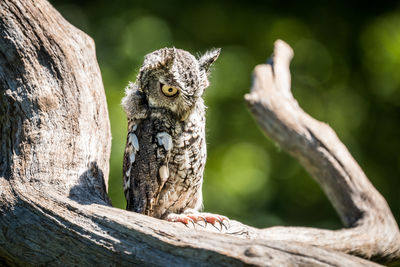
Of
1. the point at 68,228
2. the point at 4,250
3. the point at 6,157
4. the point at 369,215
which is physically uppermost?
the point at 369,215

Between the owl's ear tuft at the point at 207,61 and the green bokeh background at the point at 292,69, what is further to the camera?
the green bokeh background at the point at 292,69

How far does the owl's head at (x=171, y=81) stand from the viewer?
2.18 meters

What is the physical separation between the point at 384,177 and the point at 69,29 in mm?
5153

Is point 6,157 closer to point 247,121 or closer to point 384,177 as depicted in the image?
point 247,121

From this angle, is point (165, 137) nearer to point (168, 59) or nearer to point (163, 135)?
point (163, 135)

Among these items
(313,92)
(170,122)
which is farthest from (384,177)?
(170,122)

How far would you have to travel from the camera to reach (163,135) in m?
2.35

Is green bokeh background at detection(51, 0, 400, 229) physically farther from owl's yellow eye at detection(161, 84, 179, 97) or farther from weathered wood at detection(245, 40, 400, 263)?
owl's yellow eye at detection(161, 84, 179, 97)

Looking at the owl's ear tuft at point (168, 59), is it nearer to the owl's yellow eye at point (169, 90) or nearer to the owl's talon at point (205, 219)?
the owl's yellow eye at point (169, 90)

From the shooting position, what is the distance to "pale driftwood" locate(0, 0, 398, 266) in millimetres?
1699

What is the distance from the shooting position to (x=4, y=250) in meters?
1.91

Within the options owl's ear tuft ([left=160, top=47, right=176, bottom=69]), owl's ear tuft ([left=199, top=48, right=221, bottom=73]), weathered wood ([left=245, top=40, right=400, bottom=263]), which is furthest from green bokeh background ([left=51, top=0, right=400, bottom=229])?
owl's ear tuft ([left=160, top=47, right=176, bottom=69])

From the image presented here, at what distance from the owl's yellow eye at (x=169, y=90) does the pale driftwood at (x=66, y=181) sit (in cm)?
41

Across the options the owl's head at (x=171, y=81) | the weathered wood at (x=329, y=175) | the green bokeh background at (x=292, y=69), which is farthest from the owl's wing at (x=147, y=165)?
the green bokeh background at (x=292, y=69)
